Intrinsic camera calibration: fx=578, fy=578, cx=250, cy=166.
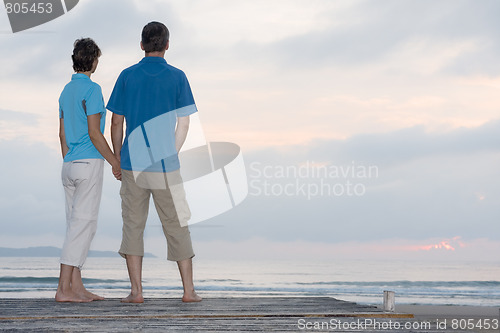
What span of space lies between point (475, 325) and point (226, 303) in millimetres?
11000

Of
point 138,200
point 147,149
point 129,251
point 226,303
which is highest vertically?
point 147,149

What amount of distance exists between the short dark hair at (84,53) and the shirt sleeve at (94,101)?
0.74ft

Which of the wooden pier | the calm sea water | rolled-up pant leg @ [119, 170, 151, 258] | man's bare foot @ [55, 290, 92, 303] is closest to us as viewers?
the wooden pier

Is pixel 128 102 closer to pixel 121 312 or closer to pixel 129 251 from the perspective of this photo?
pixel 129 251

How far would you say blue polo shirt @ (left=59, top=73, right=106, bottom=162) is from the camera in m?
4.87

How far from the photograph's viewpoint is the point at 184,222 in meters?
4.91

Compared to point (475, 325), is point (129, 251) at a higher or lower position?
higher

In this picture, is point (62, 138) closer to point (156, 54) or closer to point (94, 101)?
point (94, 101)

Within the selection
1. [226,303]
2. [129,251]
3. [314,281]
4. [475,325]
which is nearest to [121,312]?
[129,251]

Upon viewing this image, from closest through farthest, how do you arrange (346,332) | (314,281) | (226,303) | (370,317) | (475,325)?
(346,332), (370,317), (226,303), (475,325), (314,281)

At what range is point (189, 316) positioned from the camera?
4.09 metres

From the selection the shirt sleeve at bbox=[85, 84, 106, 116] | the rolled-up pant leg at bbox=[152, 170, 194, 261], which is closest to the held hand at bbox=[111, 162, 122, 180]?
the rolled-up pant leg at bbox=[152, 170, 194, 261]

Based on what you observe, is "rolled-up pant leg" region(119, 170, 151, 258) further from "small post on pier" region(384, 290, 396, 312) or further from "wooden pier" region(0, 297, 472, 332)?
"small post on pier" region(384, 290, 396, 312)

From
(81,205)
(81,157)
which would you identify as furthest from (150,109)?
(81,205)
